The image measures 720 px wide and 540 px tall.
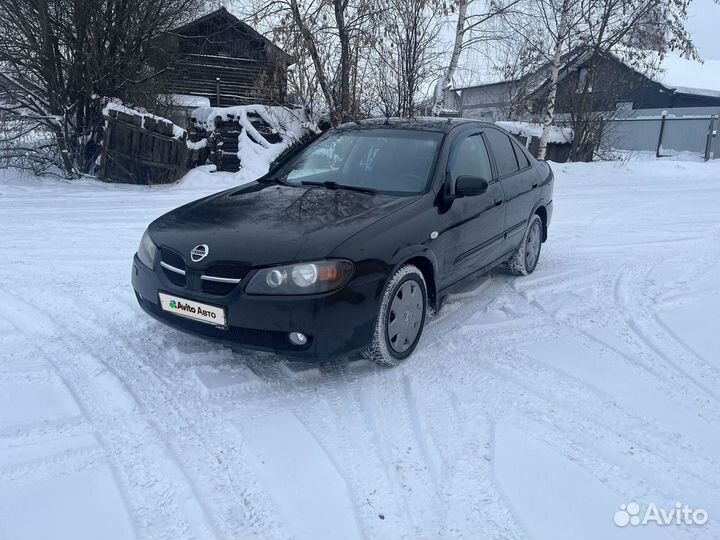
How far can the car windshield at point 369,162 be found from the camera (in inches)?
158

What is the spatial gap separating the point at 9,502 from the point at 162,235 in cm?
171

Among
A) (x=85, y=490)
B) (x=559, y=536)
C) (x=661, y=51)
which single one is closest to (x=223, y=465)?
(x=85, y=490)

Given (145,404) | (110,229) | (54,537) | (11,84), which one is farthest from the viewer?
(11,84)

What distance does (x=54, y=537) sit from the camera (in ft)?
6.99

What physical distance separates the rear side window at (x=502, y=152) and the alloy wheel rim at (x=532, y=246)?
74cm

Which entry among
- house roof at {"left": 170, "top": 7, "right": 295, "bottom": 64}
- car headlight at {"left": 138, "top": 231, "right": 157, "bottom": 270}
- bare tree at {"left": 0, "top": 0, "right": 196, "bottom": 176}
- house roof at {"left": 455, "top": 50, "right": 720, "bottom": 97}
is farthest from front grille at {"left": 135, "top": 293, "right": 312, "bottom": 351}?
house roof at {"left": 455, "top": 50, "right": 720, "bottom": 97}

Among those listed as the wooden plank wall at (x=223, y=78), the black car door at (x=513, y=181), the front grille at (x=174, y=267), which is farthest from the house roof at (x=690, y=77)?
the front grille at (x=174, y=267)

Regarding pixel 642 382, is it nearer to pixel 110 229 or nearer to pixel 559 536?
pixel 559 536

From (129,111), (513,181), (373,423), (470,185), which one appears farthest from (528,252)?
(129,111)

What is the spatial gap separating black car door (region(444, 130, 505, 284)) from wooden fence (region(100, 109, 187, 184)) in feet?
24.9

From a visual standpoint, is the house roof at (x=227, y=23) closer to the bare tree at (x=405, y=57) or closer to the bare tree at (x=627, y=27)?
the bare tree at (x=405, y=57)

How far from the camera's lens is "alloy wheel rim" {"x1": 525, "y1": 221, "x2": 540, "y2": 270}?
5527 mm

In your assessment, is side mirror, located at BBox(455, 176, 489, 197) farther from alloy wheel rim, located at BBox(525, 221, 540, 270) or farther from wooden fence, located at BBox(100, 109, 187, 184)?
wooden fence, located at BBox(100, 109, 187, 184)

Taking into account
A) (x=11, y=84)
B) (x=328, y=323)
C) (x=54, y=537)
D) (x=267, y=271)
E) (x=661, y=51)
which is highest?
(x=661, y=51)
